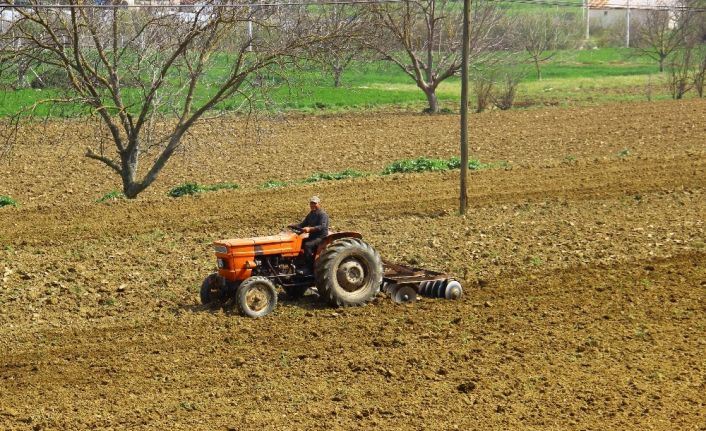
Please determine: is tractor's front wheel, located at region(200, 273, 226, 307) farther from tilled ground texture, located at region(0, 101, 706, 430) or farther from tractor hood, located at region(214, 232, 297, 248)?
tractor hood, located at region(214, 232, 297, 248)

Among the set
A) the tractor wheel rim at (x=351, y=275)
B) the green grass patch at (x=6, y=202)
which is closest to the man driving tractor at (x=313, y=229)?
the tractor wheel rim at (x=351, y=275)

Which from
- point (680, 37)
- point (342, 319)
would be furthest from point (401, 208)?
point (680, 37)

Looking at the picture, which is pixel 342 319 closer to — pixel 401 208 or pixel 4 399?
pixel 4 399

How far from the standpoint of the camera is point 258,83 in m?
19.3

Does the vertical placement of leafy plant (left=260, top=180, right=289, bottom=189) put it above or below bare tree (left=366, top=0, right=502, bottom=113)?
below

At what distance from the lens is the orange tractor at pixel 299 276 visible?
11.7 meters

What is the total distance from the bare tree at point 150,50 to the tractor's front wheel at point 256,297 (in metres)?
7.46

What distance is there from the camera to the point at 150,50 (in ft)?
62.3

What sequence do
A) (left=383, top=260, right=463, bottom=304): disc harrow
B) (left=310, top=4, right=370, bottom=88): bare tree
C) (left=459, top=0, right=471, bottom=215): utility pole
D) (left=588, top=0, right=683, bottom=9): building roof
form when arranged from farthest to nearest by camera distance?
(left=588, top=0, right=683, bottom=9): building roof → (left=310, top=4, right=370, bottom=88): bare tree → (left=459, top=0, right=471, bottom=215): utility pole → (left=383, top=260, right=463, bottom=304): disc harrow

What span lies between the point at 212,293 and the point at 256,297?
754mm

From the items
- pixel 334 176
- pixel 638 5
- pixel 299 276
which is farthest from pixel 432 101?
pixel 299 276

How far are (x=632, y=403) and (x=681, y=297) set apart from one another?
3981 millimetres

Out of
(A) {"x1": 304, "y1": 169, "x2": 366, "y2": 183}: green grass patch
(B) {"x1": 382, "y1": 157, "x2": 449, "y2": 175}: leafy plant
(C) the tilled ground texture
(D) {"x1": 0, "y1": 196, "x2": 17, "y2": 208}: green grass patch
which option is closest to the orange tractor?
(C) the tilled ground texture

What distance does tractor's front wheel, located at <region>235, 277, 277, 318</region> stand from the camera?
11.6 m
